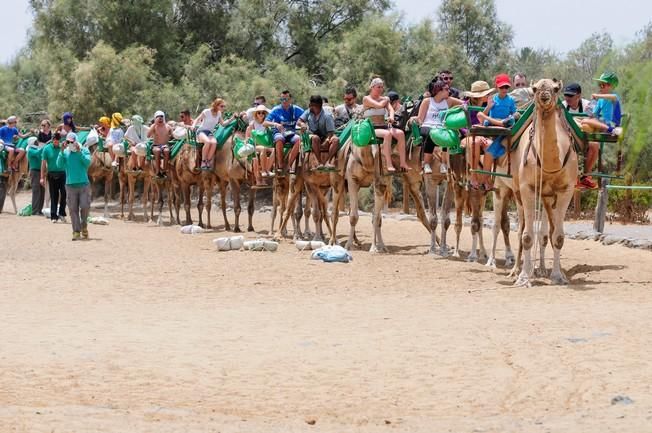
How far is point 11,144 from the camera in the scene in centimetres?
3178

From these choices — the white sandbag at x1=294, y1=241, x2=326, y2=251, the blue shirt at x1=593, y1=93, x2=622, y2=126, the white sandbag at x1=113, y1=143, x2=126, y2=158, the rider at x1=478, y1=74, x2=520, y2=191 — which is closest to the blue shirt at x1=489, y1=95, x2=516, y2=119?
the rider at x1=478, y1=74, x2=520, y2=191

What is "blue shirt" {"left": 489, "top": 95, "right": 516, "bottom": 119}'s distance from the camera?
50.4 ft

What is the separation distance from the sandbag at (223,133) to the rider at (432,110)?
23.6ft

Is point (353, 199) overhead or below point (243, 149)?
below

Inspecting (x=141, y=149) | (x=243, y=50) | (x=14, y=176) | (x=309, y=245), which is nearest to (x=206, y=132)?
(x=141, y=149)

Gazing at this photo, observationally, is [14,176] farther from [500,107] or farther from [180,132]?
[500,107]

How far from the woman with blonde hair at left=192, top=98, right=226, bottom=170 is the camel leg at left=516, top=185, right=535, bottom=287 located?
11.0 m

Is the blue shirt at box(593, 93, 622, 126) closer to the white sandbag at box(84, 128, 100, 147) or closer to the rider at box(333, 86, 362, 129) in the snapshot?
the rider at box(333, 86, 362, 129)

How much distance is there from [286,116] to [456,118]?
18.3ft

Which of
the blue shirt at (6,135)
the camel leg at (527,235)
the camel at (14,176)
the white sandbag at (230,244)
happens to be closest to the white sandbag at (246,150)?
the white sandbag at (230,244)

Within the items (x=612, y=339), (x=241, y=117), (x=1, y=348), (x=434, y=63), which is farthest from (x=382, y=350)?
(x=434, y=63)

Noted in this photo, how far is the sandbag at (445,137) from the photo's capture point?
54.1ft

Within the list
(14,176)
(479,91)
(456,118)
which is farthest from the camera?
(14,176)

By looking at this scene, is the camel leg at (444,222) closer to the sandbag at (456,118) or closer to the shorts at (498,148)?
the sandbag at (456,118)
